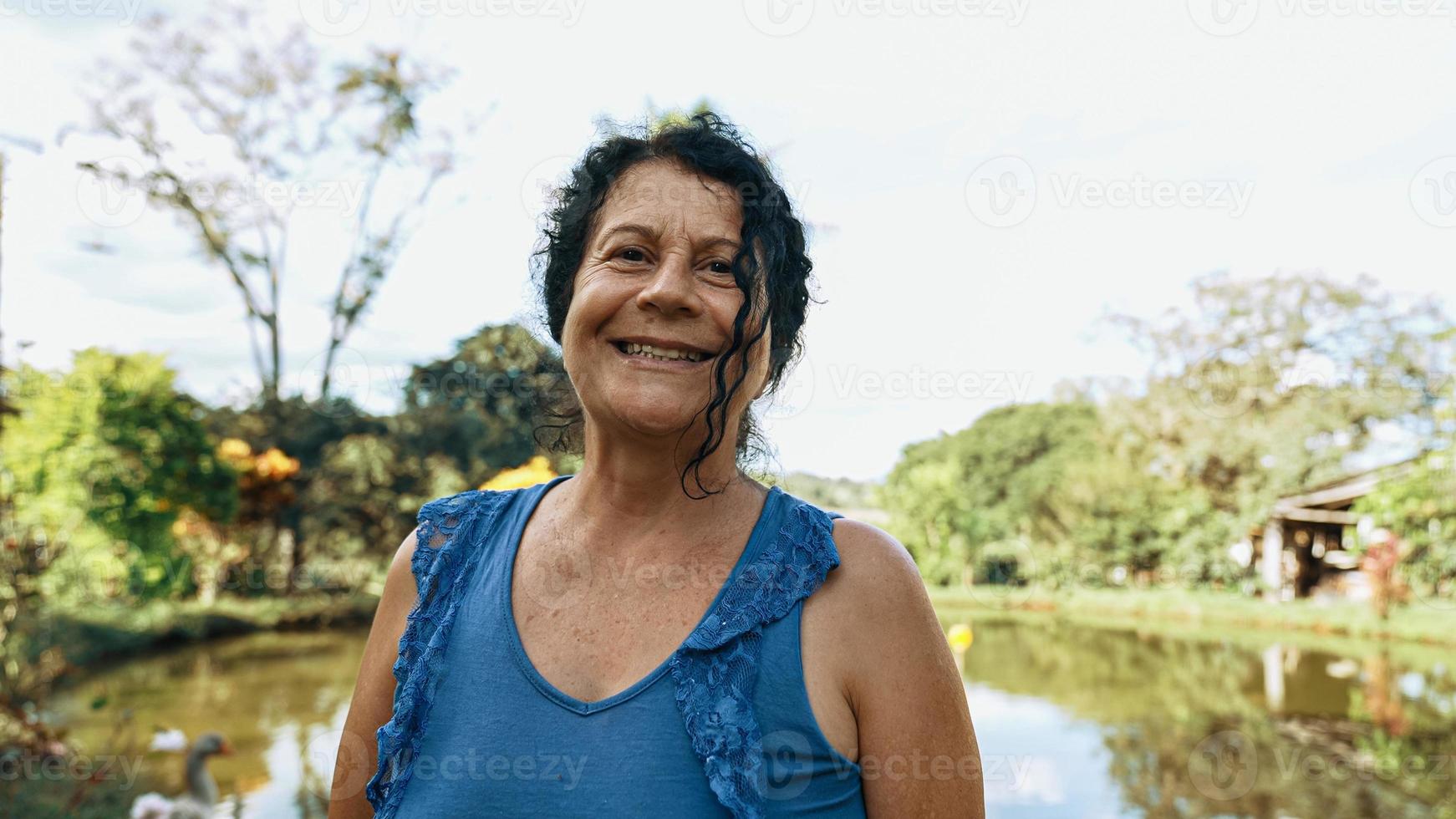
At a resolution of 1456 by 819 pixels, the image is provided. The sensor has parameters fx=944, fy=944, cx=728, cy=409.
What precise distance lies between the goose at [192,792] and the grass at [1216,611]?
7.42m

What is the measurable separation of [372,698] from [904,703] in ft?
2.06

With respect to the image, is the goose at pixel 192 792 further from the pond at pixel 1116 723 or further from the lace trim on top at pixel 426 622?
the lace trim on top at pixel 426 622

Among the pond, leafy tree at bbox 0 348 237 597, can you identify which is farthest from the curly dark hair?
leafy tree at bbox 0 348 237 597

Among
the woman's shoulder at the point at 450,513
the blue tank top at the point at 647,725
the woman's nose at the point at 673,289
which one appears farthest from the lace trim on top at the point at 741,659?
the woman's shoulder at the point at 450,513

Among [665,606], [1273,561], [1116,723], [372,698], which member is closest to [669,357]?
[665,606]

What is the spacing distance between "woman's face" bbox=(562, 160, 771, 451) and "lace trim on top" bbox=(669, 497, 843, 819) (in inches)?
6.0

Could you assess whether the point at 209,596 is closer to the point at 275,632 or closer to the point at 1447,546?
the point at 275,632

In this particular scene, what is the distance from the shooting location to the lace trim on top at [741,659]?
86 centimetres

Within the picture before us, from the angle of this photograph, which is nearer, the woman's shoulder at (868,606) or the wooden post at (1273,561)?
the woman's shoulder at (868,606)

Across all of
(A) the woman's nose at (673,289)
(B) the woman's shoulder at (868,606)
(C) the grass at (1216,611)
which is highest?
(A) the woman's nose at (673,289)

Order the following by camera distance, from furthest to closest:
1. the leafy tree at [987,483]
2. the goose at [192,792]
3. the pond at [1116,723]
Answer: the leafy tree at [987,483]
the pond at [1116,723]
the goose at [192,792]

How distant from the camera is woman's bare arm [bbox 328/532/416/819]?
3.64 feet

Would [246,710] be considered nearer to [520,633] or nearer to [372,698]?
[372,698]

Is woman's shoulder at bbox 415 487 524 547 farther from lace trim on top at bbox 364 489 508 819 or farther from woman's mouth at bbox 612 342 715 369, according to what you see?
woman's mouth at bbox 612 342 715 369
